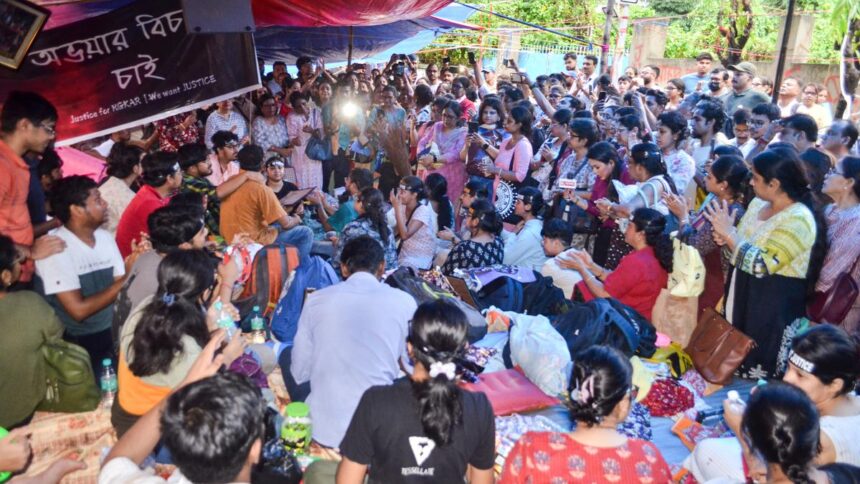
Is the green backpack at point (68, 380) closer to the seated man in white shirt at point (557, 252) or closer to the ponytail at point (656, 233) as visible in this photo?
the seated man in white shirt at point (557, 252)

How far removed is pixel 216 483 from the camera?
67.6 inches

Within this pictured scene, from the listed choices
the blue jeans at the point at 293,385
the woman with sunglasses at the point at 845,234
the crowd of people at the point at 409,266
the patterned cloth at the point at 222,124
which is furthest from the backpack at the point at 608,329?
the patterned cloth at the point at 222,124

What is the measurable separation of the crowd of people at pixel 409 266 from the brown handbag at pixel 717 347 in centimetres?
20

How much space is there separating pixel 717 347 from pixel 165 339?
3043 millimetres

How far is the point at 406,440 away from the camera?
82.7 inches

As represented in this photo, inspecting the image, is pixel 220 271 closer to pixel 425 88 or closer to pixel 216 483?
pixel 216 483

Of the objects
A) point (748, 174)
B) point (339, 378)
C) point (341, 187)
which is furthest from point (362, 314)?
point (341, 187)

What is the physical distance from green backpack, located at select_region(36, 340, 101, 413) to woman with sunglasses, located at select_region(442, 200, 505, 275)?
8.14 feet

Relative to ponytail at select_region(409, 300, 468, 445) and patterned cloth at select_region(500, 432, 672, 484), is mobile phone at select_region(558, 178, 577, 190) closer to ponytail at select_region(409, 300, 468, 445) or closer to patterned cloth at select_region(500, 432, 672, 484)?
ponytail at select_region(409, 300, 468, 445)

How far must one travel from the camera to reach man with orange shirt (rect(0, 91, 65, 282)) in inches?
142

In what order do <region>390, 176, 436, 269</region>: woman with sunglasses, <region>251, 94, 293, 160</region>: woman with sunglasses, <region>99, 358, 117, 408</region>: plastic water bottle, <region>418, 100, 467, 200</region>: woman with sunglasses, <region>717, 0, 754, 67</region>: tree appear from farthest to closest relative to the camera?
<region>717, 0, 754, 67</region>: tree, <region>251, 94, 293, 160</region>: woman with sunglasses, <region>418, 100, 467, 200</region>: woman with sunglasses, <region>390, 176, 436, 269</region>: woman with sunglasses, <region>99, 358, 117, 408</region>: plastic water bottle

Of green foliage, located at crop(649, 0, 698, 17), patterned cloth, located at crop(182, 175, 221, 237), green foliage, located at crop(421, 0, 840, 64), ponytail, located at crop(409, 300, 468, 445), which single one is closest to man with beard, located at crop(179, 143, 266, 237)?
patterned cloth, located at crop(182, 175, 221, 237)

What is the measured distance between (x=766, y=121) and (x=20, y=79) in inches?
235

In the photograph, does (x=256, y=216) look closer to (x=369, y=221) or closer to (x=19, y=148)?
(x=369, y=221)
